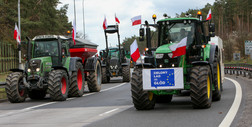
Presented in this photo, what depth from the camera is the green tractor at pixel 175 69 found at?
12406 millimetres

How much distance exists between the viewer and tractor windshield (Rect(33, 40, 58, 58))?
18.7 m

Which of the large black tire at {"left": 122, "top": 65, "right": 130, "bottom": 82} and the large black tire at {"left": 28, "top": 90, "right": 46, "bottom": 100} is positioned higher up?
the large black tire at {"left": 122, "top": 65, "right": 130, "bottom": 82}

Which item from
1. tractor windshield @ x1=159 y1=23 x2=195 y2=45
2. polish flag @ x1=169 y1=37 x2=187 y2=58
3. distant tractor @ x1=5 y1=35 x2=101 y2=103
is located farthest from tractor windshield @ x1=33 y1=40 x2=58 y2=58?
polish flag @ x1=169 y1=37 x2=187 y2=58

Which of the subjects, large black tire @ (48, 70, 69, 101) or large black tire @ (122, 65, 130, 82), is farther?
large black tire @ (122, 65, 130, 82)

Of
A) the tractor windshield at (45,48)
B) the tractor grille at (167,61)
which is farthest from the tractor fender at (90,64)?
the tractor grille at (167,61)

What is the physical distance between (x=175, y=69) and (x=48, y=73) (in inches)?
285

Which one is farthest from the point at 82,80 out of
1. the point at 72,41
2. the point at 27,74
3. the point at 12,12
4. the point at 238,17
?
the point at 238,17

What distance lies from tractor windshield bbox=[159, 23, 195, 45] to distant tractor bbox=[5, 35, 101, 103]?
4.98 meters

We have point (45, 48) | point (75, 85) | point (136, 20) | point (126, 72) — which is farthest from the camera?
point (126, 72)

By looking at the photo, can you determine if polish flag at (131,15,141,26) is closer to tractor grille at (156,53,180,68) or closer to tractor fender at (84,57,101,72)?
tractor grille at (156,53,180,68)

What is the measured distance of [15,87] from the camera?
17.2 m

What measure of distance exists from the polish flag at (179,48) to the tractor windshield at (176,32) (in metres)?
1.31

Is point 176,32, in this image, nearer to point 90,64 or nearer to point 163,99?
point 163,99

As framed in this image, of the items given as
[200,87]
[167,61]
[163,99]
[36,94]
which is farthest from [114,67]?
[200,87]
